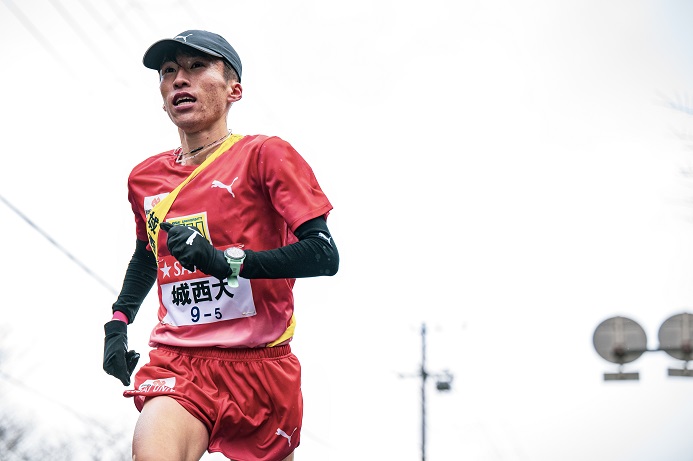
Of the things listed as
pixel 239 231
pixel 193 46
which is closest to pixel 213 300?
pixel 239 231

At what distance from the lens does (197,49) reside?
4.30 m

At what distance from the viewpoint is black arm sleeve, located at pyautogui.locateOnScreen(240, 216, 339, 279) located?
382cm

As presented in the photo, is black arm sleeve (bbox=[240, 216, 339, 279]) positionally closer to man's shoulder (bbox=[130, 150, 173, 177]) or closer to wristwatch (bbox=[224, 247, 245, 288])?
wristwatch (bbox=[224, 247, 245, 288])

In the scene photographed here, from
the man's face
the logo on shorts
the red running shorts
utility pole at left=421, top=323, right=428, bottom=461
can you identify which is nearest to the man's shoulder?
the man's face

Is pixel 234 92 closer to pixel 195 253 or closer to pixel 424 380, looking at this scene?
pixel 195 253

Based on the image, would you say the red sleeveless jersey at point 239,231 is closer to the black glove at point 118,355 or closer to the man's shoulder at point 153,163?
the black glove at point 118,355

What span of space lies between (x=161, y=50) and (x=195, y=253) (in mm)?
1085

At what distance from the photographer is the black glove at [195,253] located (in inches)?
144

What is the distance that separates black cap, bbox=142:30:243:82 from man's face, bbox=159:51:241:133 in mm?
37

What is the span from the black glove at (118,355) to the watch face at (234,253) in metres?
0.81

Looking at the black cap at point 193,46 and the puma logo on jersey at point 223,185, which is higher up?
the black cap at point 193,46

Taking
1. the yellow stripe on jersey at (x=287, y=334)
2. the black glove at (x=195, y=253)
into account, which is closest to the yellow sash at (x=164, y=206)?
the black glove at (x=195, y=253)

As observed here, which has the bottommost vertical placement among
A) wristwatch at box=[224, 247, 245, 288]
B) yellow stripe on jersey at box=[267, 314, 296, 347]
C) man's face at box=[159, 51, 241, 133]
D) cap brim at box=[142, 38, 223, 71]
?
yellow stripe on jersey at box=[267, 314, 296, 347]

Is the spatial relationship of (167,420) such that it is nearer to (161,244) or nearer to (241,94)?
(161,244)
